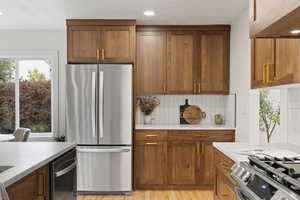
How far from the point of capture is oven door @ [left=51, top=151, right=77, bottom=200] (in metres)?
2.36

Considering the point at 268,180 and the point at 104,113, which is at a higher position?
the point at 104,113

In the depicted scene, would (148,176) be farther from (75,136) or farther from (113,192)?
(75,136)

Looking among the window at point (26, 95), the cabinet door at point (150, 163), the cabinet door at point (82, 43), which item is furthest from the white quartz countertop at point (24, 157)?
the window at point (26, 95)

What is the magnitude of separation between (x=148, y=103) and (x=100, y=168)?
4.31 feet

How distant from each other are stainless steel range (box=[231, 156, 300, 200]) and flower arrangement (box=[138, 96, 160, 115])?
10.6 feet

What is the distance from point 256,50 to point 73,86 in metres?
2.62

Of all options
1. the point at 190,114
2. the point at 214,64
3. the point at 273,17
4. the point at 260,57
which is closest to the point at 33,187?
the point at 273,17

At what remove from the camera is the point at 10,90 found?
5.39 meters

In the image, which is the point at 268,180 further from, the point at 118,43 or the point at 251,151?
the point at 118,43

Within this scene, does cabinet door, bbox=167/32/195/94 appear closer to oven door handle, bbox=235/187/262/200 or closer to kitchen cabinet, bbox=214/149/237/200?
kitchen cabinet, bbox=214/149/237/200

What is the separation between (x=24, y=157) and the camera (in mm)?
2252

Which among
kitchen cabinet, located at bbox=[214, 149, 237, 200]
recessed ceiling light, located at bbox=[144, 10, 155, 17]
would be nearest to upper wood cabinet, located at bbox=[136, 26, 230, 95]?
recessed ceiling light, located at bbox=[144, 10, 155, 17]

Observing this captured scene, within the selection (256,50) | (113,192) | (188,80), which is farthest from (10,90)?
(256,50)

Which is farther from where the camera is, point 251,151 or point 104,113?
point 104,113
